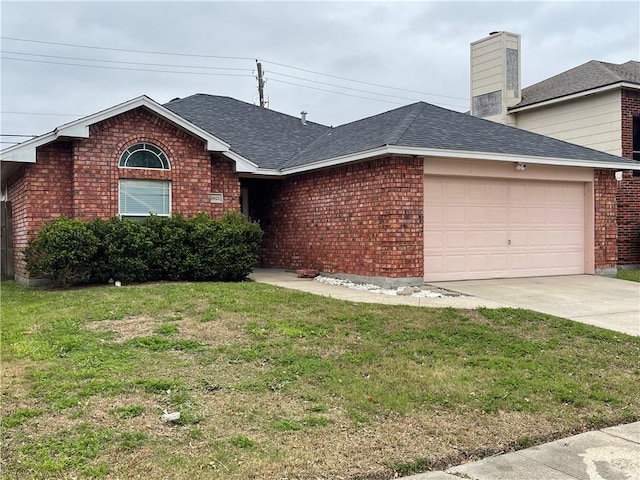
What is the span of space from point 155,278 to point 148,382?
24.2ft

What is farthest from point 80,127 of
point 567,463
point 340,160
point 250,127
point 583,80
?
point 583,80

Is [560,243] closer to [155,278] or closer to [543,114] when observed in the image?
[543,114]

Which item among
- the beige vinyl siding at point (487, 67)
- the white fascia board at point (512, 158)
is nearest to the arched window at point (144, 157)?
the white fascia board at point (512, 158)

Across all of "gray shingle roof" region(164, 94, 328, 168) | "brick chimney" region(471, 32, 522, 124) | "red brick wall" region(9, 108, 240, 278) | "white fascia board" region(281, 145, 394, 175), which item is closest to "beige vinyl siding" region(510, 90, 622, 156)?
"brick chimney" region(471, 32, 522, 124)

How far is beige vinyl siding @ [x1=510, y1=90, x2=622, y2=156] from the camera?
17.5m

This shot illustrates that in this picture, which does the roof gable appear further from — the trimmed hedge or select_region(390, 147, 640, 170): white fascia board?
select_region(390, 147, 640, 170): white fascia board

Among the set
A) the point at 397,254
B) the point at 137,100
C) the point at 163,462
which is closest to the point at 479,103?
the point at 397,254

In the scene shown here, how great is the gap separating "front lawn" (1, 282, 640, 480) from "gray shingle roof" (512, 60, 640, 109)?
1208 centimetres

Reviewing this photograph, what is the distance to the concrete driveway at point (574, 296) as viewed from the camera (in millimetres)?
9586

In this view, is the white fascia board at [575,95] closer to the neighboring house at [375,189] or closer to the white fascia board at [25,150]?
the neighboring house at [375,189]

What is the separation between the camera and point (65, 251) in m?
11.5

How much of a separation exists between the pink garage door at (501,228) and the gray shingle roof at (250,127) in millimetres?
5235

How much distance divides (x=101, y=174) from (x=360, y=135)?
6.29m

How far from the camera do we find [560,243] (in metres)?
14.8
